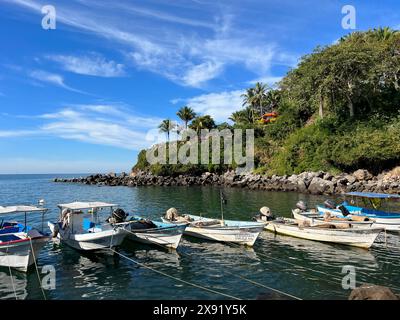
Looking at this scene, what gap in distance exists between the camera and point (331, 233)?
21766 millimetres

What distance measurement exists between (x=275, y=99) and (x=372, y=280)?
88.7 meters

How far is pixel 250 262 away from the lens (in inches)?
722

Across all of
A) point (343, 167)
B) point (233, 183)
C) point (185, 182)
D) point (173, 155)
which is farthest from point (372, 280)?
point (173, 155)

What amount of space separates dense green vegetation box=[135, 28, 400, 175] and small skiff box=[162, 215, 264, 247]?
3772 cm

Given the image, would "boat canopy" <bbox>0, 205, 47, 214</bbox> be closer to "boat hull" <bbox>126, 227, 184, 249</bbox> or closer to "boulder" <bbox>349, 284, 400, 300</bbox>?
"boat hull" <bbox>126, 227, 184, 249</bbox>

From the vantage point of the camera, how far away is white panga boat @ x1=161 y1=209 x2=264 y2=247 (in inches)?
839

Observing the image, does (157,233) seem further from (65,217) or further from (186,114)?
(186,114)

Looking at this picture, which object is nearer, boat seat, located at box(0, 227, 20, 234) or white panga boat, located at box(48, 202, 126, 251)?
white panga boat, located at box(48, 202, 126, 251)

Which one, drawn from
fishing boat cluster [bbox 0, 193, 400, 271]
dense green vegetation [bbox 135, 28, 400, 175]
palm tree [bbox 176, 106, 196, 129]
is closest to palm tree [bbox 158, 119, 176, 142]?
palm tree [bbox 176, 106, 196, 129]

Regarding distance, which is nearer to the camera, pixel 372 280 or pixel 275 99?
pixel 372 280
